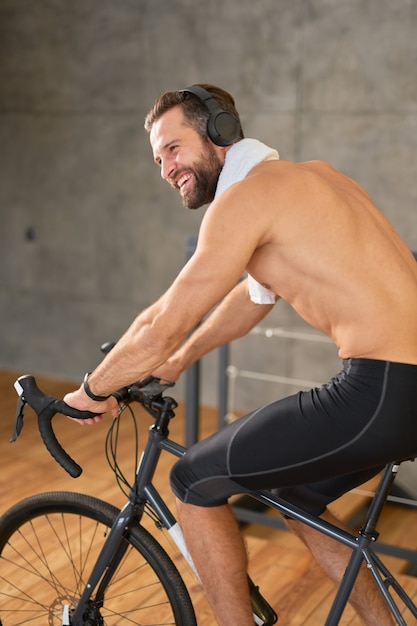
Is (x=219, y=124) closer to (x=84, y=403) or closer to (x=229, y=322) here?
(x=229, y=322)

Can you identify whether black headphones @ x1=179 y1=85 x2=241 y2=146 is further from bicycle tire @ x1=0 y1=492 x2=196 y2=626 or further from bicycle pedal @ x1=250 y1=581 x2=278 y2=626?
bicycle pedal @ x1=250 y1=581 x2=278 y2=626

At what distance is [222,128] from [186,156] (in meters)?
0.11

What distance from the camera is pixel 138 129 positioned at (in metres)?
4.64

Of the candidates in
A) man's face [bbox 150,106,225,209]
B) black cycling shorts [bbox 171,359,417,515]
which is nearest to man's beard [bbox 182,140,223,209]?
man's face [bbox 150,106,225,209]

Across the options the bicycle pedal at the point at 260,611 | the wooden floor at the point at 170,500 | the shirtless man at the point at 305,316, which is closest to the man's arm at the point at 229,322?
the shirtless man at the point at 305,316

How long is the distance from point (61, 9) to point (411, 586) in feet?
11.9

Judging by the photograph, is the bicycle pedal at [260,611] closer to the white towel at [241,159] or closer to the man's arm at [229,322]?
the man's arm at [229,322]

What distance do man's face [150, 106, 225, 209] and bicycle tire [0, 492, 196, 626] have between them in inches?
29.2

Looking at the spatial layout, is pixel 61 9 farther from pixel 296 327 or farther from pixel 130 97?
pixel 296 327

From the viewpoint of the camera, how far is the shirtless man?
1.62 m

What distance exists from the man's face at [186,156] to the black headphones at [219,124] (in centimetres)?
4

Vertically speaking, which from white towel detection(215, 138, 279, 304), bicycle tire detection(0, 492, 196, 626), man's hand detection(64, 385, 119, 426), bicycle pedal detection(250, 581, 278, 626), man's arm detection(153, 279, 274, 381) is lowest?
bicycle pedal detection(250, 581, 278, 626)

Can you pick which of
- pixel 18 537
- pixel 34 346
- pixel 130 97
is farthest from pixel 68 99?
pixel 18 537

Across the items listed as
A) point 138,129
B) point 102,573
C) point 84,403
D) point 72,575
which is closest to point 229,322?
point 84,403
